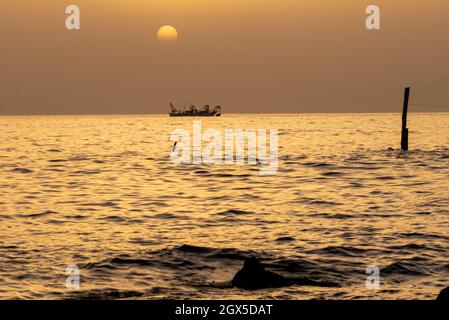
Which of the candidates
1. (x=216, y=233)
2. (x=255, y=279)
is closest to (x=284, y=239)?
(x=216, y=233)

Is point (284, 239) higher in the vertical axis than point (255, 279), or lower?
lower

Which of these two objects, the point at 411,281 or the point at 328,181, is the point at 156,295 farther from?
the point at 328,181

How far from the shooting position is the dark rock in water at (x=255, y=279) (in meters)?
13.3

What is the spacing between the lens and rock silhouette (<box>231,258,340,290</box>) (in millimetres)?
13289

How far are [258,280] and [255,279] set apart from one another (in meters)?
0.07

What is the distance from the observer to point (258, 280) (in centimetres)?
1334

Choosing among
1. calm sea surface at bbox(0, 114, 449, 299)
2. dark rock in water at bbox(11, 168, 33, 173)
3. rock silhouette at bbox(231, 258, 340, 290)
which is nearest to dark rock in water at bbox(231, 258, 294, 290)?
rock silhouette at bbox(231, 258, 340, 290)

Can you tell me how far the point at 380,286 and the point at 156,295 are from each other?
477cm

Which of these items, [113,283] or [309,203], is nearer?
[113,283]

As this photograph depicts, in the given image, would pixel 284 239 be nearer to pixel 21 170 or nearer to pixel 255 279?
pixel 255 279

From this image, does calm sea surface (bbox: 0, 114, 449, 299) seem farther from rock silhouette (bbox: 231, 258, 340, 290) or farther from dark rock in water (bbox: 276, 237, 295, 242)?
rock silhouette (bbox: 231, 258, 340, 290)

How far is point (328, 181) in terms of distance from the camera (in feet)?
124
